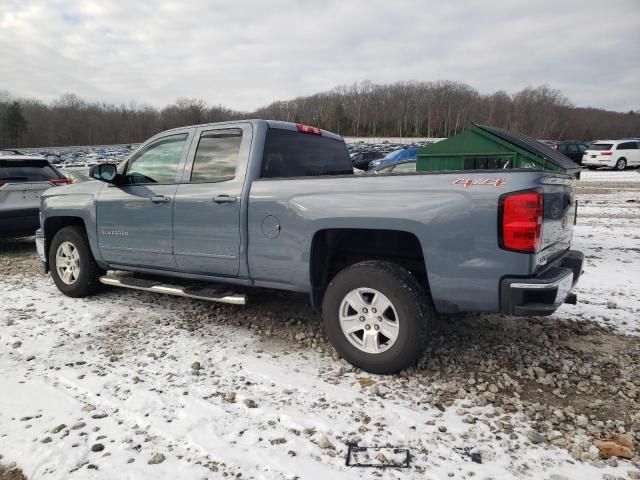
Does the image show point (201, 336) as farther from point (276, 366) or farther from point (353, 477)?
point (353, 477)

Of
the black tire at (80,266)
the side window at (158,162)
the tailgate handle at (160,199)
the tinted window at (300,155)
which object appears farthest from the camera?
the black tire at (80,266)

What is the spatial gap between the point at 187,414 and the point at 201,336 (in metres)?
1.27

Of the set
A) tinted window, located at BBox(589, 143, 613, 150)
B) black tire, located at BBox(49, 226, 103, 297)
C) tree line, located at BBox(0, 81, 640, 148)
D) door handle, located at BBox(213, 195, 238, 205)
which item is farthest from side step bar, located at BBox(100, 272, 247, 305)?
tree line, located at BBox(0, 81, 640, 148)

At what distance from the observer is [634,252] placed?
685 cm

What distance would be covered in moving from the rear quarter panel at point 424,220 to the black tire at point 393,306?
16 centimetres

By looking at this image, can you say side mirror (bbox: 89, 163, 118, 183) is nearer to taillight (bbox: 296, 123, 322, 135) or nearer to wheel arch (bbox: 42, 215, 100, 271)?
wheel arch (bbox: 42, 215, 100, 271)

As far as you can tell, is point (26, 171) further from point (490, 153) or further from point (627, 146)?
point (627, 146)

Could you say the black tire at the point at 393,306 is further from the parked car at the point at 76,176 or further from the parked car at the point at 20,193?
the parked car at the point at 20,193

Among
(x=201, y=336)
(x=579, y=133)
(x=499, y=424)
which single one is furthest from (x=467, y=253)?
(x=579, y=133)

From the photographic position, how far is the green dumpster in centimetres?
662

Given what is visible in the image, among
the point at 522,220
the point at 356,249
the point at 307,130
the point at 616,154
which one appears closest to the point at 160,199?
the point at 307,130

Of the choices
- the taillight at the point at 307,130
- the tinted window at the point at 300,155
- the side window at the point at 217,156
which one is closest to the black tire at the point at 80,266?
the side window at the point at 217,156

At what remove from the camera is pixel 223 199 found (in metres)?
3.77

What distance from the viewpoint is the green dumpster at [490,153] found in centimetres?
662
